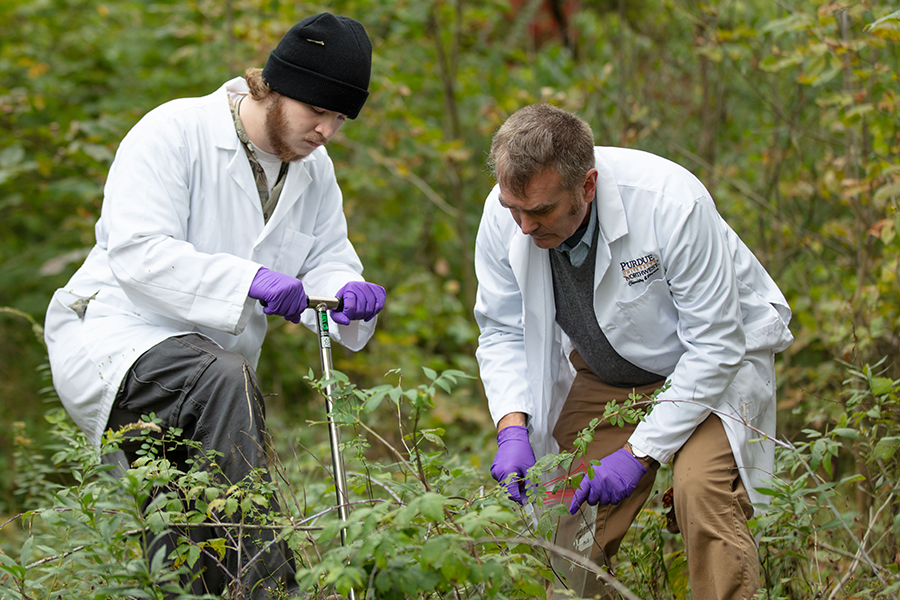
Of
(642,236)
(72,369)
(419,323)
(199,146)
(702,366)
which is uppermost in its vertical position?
(199,146)

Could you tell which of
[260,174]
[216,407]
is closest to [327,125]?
[260,174]

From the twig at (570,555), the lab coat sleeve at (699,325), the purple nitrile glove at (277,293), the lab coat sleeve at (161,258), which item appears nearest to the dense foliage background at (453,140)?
the lab coat sleeve at (699,325)

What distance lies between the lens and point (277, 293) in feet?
8.36

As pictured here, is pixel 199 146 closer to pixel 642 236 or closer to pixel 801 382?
→ pixel 642 236

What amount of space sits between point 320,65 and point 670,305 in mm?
1457

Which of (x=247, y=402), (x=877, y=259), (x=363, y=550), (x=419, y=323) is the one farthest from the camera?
(x=419, y=323)

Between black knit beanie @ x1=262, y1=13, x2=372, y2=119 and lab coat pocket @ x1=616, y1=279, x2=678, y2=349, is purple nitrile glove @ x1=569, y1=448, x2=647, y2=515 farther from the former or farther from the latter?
black knit beanie @ x1=262, y1=13, x2=372, y2=119

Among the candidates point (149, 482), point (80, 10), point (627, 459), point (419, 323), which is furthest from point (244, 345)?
point (80, 10)

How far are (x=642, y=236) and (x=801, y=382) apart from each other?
305cm

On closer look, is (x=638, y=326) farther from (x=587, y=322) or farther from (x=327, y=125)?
(x=327, y=125)

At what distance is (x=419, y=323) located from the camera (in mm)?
6230

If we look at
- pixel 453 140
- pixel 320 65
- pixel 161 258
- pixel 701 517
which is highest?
pixel 320 65

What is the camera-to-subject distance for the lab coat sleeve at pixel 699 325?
2521 millimetres

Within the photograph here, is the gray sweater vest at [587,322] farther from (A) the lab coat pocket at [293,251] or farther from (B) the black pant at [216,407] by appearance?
(B) the black pant at [216,407]
